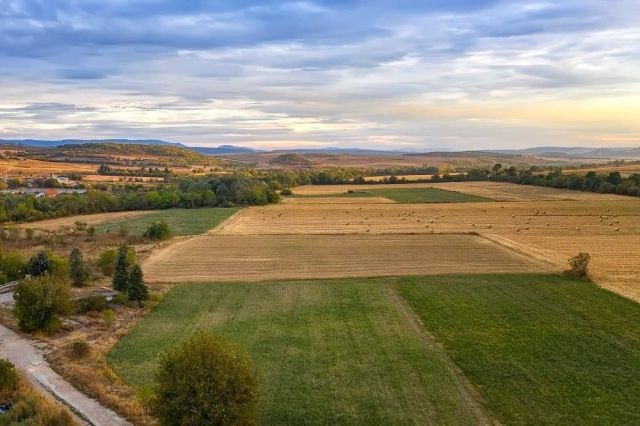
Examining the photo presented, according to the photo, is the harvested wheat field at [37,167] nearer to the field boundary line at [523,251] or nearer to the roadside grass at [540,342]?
the field boundary line at [523,251]

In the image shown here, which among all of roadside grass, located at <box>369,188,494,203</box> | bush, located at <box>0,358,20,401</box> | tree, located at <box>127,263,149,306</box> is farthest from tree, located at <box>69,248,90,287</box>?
roadside grass, located at <box>369,188,494,203</box>

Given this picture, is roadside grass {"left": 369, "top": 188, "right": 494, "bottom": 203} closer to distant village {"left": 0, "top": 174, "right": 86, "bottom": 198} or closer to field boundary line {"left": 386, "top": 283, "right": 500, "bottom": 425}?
distant village {"left": 0, "top": 174, "right": 86, "bottom": 198}

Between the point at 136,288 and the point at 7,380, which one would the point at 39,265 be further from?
the point at 7,380

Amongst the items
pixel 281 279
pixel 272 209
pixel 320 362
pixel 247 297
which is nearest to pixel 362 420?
pixel 320 362

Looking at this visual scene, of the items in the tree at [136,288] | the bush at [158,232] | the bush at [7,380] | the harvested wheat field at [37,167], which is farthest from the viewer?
the harvested wheat field at [37,167]

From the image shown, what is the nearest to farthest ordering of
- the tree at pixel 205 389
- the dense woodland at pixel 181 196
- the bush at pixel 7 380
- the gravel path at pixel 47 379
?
the tree at pixel 205 389 < the gravel path at pixel 47 379 < the bush at pixel 7 380 < the dense woodland at pixel 181 196

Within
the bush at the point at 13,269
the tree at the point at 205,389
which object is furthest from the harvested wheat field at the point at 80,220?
the tree at the point at 205,389

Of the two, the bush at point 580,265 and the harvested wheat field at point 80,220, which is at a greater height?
the bush at point 580,265

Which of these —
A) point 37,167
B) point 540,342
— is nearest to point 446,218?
point 540,342
